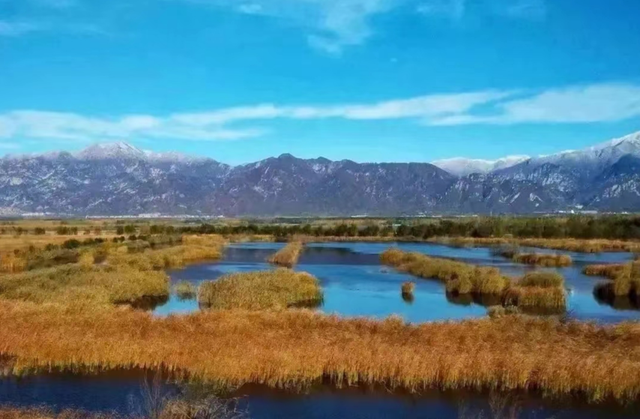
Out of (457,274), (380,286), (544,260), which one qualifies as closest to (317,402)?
(380,286)

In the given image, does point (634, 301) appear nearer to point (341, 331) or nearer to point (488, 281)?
point (488, 281)

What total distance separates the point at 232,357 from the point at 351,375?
3.72 metres

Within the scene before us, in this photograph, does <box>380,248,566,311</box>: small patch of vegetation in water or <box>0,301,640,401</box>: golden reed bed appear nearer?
<box>0,301,640,401</box>: golden reed bed

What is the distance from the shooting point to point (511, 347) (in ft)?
71.1

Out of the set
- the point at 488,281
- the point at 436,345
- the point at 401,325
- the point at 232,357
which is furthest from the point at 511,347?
the point at 488,281

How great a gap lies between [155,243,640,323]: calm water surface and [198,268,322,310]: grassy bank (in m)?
1.03

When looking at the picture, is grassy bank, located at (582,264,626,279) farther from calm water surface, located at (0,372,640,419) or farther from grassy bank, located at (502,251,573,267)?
calm water surface, located at (0,372,640,419)

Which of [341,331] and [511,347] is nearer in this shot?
[511,347]

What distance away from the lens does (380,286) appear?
1791 inches

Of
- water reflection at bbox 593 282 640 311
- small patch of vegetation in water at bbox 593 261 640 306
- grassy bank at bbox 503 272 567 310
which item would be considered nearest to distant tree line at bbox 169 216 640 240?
small patch of vegetation in water at bbox 593 261 640 306

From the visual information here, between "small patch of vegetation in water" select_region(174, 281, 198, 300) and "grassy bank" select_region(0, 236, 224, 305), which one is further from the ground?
"grassy bank" select_region(0, 236, 224, 305)

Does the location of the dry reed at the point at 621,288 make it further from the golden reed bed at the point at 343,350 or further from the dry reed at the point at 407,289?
the golden reed bed at the point at 343,350

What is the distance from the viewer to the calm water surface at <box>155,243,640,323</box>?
34.3m

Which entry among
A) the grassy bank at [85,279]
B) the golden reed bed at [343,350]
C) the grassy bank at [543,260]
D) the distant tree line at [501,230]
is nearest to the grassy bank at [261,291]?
the grassy bank at [85,279]
